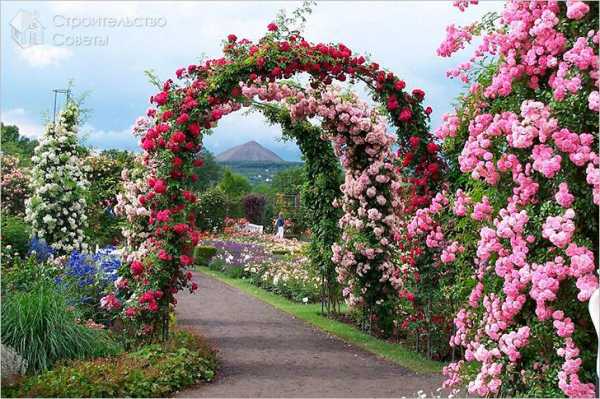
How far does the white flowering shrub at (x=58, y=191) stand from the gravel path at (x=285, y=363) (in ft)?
7.23

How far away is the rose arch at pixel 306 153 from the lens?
7.77 m

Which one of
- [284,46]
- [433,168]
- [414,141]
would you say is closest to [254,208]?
[414,141]

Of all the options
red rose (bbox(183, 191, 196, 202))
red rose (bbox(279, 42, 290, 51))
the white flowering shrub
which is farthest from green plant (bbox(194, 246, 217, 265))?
red rose (bbox(279, 42, 290, 51))

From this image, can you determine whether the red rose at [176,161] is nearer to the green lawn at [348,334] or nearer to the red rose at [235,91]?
the red rose at [235,91]

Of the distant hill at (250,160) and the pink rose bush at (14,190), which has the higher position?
→ the distant hill at (250,160)

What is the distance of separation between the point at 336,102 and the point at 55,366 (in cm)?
488

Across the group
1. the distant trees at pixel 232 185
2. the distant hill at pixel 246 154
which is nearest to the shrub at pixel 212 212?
the distant trees at pixel 232 185

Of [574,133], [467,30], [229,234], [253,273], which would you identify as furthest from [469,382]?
[229,234]

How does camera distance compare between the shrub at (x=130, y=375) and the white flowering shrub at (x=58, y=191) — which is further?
the white flowering shrub at (x=58, y=191)

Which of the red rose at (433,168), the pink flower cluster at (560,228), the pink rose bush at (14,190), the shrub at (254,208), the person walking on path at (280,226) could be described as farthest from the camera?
the shrub at (254,208)

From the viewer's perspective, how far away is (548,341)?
5.27 m

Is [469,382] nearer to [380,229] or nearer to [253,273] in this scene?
[380,229]

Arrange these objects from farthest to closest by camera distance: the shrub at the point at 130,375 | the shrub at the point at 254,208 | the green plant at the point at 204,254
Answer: the shrub at the point at 254,208 → the green plant at the point at 204,254 → the shrub at the point at 130,375

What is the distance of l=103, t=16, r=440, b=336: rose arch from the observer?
7.77 meters
